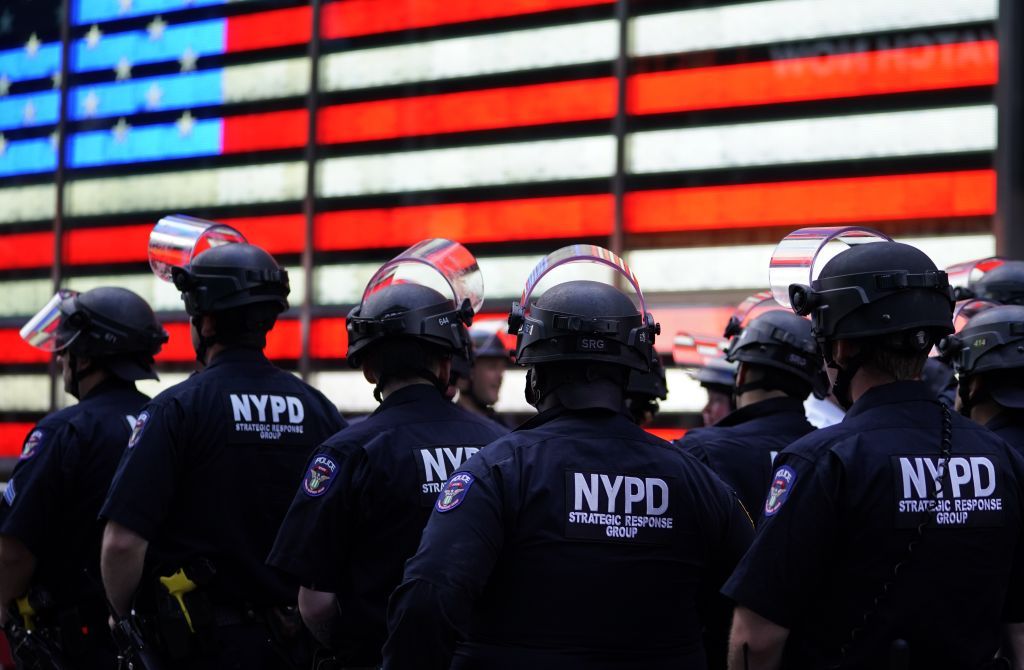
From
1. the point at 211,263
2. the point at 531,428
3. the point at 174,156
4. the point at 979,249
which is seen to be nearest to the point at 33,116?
the point at 174,156

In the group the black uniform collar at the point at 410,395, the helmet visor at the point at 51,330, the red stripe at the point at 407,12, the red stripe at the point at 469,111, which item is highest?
the red stripe at the point at 407,12

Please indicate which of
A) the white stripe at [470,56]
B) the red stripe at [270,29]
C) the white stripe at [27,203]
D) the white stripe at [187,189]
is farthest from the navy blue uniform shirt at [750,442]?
the white stripe at [27,203]

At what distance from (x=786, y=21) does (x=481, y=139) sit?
2.09 metres

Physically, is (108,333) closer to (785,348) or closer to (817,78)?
(785,348)

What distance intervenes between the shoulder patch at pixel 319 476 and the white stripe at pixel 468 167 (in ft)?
14.4

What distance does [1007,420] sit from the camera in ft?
12.3

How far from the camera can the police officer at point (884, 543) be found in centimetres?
259

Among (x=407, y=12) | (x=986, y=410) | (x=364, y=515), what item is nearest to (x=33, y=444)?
(x=364, y=515)

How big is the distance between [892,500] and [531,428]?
783 mm

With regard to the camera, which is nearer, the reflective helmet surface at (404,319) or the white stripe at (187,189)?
the reflective helmet surface at (404,319)

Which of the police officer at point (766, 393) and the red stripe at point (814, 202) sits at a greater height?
the red stripe at point (814, 202)

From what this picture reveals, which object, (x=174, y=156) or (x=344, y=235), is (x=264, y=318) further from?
(x=174, y=156)

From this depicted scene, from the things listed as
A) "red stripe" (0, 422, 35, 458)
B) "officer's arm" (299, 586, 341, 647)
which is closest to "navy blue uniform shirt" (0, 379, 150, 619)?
"officer's arm" (299, 586, 341, 647)

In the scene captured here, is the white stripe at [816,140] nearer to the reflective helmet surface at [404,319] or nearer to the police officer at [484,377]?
the police officer at [484,377]
